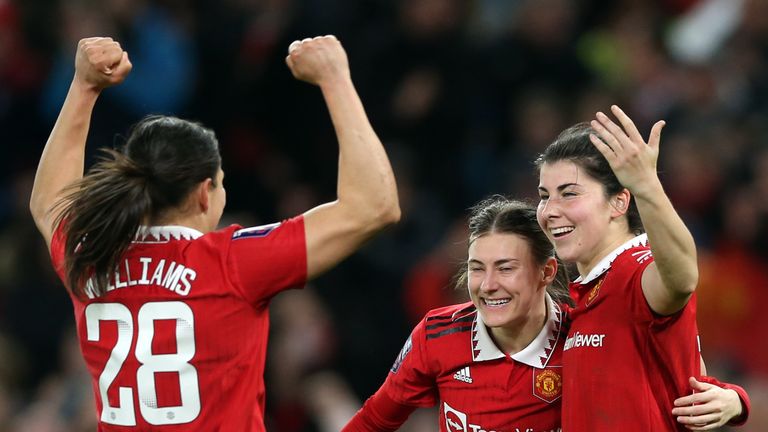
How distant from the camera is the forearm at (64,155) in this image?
3771mm

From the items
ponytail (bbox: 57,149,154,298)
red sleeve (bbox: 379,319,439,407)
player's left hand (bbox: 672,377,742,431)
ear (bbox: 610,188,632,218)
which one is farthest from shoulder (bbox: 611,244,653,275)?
ponytail (bbox: 57,149,154,298)

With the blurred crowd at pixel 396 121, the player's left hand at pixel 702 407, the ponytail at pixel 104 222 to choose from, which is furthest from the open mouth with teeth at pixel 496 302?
the blurred crowd at pixel 396 121

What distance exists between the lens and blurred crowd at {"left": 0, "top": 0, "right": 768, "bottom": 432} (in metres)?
7.70

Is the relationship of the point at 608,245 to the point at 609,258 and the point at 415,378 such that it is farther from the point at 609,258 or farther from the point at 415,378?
the point at 415,378

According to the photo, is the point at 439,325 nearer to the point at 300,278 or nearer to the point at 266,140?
the point at 300,278

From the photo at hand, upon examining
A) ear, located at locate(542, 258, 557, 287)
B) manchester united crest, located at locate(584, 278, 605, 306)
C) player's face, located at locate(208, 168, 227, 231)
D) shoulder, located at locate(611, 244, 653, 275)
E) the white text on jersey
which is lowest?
manchester united crest, located at locate(584, 278, 605, 306)

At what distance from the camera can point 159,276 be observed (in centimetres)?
342

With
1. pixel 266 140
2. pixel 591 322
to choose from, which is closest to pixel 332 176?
pixel 266 140

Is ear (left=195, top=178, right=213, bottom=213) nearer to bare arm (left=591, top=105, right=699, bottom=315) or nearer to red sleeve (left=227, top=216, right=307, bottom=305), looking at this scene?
red sleeve (left=227, top=216, right=307, bottom=305)

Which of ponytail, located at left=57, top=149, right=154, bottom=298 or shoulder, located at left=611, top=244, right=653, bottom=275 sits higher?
ponytail, located at left=57, top=149, right=154, bottom=298

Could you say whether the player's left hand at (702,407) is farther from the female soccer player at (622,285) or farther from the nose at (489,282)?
the nose at (489,282)

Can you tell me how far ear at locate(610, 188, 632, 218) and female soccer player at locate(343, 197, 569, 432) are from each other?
16.0 inches

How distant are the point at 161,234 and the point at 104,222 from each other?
0.55ft

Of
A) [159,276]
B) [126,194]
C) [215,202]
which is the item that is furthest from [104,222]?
[215,202]
